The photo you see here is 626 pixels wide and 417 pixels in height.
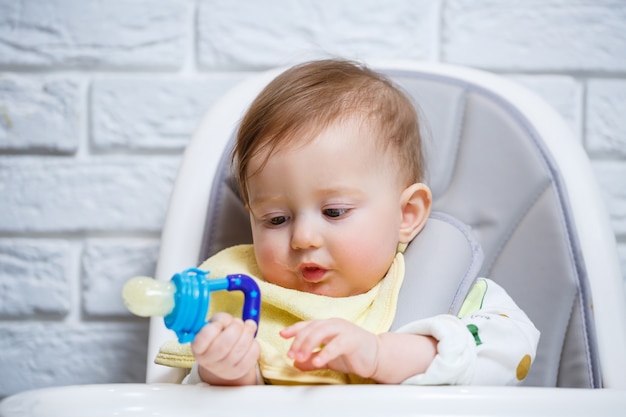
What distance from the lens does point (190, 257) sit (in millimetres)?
823

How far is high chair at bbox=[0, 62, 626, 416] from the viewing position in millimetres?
739

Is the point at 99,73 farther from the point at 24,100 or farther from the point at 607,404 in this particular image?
the point at 607,404

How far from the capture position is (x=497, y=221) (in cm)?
84

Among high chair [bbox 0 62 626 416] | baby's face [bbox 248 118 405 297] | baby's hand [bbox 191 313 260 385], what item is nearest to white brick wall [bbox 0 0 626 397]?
high chair [bbox 0 62 626 416]

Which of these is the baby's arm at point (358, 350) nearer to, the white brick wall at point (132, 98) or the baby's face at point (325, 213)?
the baby's face at point (325, 213)

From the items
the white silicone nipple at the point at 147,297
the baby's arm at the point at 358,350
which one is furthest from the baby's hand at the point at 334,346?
the white silicone nipple at the point at 147,297

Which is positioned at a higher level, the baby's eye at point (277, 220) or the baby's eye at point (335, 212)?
the baby's eye at point (335, 212)

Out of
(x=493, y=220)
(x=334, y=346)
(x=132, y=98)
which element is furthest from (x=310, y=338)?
(x=132, y=98)

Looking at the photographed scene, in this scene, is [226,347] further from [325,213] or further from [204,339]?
[325,213]

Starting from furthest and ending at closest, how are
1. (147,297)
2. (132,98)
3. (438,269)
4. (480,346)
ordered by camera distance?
(132,98) → (438,269) → (480,346) → (147,297)

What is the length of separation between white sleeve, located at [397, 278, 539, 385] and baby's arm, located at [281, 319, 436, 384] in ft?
0.04

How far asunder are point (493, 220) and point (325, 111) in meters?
0.27

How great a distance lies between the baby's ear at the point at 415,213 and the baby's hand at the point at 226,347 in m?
0.29

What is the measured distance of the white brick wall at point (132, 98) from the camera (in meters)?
1.05
